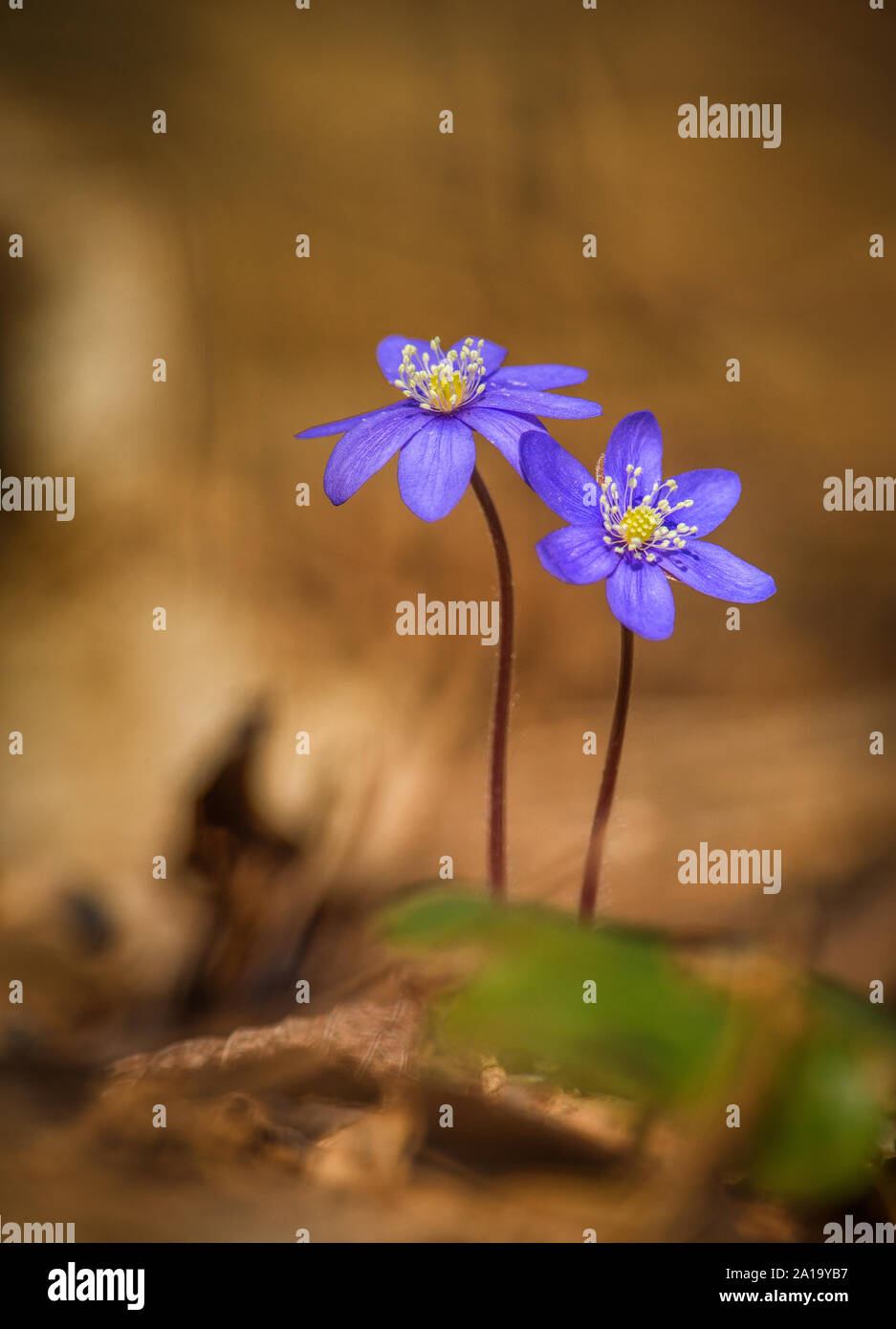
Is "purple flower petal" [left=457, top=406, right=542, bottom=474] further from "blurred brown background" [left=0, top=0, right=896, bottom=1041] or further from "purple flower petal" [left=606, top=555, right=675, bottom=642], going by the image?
"blurred brown background" [left=0, top=0, right=896, bottom=1041]

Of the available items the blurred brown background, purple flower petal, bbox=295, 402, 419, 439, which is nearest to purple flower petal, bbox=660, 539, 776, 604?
purple flower petal, bbox=295, 402, 419, 439

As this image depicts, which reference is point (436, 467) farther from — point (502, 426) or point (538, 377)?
point (538, 377)

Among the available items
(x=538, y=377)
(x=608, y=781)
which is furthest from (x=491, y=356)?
(x=608, y=781)

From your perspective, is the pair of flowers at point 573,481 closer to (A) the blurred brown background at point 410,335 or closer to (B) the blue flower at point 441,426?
(B) the blue flower at point 441,426

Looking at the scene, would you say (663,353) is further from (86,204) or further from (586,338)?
(86,204)
